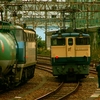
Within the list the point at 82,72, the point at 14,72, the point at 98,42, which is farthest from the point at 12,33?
the point at 98,42

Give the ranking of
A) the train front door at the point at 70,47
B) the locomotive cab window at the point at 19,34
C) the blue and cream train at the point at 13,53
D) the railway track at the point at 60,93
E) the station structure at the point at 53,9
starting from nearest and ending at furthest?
the railway track at the point at 60,93
the blue and cream train at the point at 13,53
the locomotive cab window at the point at 19,34
the train front door at the point at 70,47
the station structure at the point at 53,9

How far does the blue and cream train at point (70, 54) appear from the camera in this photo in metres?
24.1

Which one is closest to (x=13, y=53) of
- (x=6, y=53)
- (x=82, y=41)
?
(x=6, y=53)

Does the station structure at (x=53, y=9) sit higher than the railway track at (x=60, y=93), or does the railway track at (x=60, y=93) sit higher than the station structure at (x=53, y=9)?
the station structure at (x=53, y=9)

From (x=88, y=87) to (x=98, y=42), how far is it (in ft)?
116

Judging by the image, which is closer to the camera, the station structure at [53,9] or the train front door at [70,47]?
the train front door at [70,47]

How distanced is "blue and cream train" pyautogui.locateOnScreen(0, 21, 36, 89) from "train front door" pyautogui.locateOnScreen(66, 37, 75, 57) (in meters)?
2.61

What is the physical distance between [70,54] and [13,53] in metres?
6.17

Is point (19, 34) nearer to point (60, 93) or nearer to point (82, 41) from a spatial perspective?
point (60, 93)

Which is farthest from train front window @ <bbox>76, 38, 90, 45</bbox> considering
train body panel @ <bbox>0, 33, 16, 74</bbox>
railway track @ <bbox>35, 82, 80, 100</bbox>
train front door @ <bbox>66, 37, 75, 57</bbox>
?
train body panel @ <bbox>0, 33, 16, 74</bbox>

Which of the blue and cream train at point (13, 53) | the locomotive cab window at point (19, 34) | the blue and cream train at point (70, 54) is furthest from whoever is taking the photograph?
the blue and cream train at point (70, 54)

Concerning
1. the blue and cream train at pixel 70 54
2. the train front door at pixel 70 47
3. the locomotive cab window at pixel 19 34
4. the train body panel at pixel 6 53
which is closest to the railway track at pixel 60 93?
the blue and cream train at pixel 70 54

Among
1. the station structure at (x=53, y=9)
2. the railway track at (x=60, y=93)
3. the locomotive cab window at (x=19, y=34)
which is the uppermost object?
the station structure at (x=53, y=9)

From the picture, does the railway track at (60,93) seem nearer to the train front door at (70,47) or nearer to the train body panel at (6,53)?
the train front door at (70,47)
